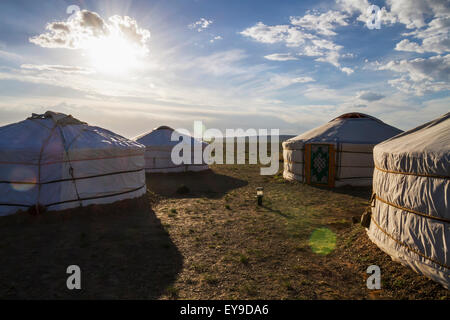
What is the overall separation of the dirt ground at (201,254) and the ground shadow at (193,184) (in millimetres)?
1900

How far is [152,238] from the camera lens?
5645 millimetres

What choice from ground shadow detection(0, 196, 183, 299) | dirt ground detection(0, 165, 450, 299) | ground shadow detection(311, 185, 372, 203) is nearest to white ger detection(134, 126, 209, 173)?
dirt ground detection(0, 165, 450, 299)

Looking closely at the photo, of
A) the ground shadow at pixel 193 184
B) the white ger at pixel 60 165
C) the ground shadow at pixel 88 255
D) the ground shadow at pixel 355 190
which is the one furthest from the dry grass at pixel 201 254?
the ground shadow at pixel 193 184

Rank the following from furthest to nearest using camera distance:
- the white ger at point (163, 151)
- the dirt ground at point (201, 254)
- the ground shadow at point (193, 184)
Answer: the white ger at point (163, 151), the ground shadow at point (193, 184), the dirt ground at point (201, 254)

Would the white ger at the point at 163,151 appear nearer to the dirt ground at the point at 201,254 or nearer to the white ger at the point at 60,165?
the white ger at the point at 60,165

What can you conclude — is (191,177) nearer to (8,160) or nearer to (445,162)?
(8,160)

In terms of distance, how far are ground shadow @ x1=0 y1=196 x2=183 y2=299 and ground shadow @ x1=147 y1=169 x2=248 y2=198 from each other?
3.17 meters

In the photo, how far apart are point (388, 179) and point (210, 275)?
3412 mm

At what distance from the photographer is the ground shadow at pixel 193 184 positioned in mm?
10312

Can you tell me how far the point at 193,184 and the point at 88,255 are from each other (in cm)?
751

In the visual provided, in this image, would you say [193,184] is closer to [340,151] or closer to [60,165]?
[60,165]

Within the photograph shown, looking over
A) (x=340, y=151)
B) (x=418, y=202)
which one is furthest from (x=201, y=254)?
(x=340, y=151)

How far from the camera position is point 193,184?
479 inches
